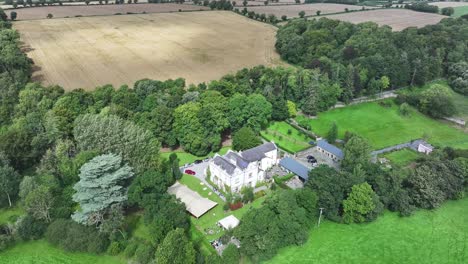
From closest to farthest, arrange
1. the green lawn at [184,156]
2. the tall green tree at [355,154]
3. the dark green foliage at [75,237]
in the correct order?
the dark green foliage at [75,237] < the tall green tree at [355,154] < the green lawn at [184,156]

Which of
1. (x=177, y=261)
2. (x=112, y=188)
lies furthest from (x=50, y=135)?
(x=177, y=261)

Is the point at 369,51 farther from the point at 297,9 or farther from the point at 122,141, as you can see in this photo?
the point at 297,9

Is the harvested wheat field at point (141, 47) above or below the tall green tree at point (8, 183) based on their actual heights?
above

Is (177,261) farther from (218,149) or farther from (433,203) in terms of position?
(433,203)

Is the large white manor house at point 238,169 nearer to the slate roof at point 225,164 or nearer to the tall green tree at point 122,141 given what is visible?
the slate roof at point 225,164

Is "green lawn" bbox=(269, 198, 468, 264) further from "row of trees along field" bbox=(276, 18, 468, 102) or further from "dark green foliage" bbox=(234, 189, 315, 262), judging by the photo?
"row of trees along field" bbox=(276, 18, 468, 102)

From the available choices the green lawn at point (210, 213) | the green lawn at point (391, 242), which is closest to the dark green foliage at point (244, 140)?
the green lawn at point (210, 213)
